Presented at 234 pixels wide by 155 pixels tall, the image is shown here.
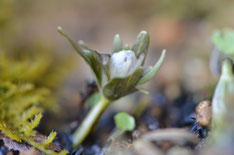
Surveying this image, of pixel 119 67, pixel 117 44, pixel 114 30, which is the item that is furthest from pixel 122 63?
pixel 114 30

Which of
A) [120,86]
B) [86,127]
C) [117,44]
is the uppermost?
[117,44]

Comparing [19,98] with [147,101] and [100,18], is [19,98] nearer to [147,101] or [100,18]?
[147,101]

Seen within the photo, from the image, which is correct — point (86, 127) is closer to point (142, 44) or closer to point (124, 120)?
point (124, 120)

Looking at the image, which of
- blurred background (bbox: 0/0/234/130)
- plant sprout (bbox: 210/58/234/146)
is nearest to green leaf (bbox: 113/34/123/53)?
plant sprout (bbox: 210/58/234/146)

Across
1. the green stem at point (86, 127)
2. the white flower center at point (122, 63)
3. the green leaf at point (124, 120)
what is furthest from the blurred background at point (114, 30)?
the white flower center at point (122, 63)

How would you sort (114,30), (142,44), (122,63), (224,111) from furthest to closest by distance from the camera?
(114,30) → (142,44) → (122,63) → (224,111)

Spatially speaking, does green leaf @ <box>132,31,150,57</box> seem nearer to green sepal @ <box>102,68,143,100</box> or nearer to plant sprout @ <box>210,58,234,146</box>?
green sepal @ <box>102,68,143,100</box>

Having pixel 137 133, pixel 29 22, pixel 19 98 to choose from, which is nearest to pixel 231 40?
pixel 137 133
